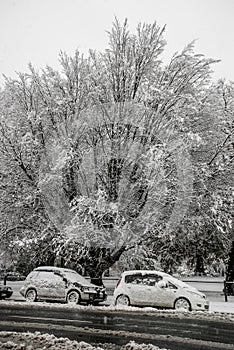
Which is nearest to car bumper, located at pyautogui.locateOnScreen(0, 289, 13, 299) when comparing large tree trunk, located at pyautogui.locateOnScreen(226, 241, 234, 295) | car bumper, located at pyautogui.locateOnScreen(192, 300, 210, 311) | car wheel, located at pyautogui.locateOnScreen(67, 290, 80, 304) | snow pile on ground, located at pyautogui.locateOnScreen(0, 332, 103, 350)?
car wheel, located at pyautogui.locateOnScreen(67, 290, 80, 304)

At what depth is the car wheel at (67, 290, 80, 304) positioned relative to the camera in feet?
64.0

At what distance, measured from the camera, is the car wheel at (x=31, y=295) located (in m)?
20.2

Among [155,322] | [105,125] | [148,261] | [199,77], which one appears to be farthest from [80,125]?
[155,322]

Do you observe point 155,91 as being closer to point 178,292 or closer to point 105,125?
point 105,125

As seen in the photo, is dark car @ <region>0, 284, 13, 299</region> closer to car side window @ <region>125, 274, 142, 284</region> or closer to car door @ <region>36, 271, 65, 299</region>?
car door @ <region>36, 271, 65, 299</region>

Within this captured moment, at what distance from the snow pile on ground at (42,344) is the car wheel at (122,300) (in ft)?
28.1

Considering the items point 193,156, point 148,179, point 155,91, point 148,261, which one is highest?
point 155,91

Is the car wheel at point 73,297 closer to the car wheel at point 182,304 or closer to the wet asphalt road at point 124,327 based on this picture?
the wet asphalt road at point 124,327

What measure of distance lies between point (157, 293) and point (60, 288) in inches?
174

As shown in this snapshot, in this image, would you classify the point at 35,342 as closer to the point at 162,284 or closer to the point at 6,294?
the point at 162,284

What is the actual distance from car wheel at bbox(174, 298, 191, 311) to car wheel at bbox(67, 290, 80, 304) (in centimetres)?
434

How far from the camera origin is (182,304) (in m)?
17.8

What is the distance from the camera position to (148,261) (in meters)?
→ 24.6

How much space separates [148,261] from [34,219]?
6.53m
